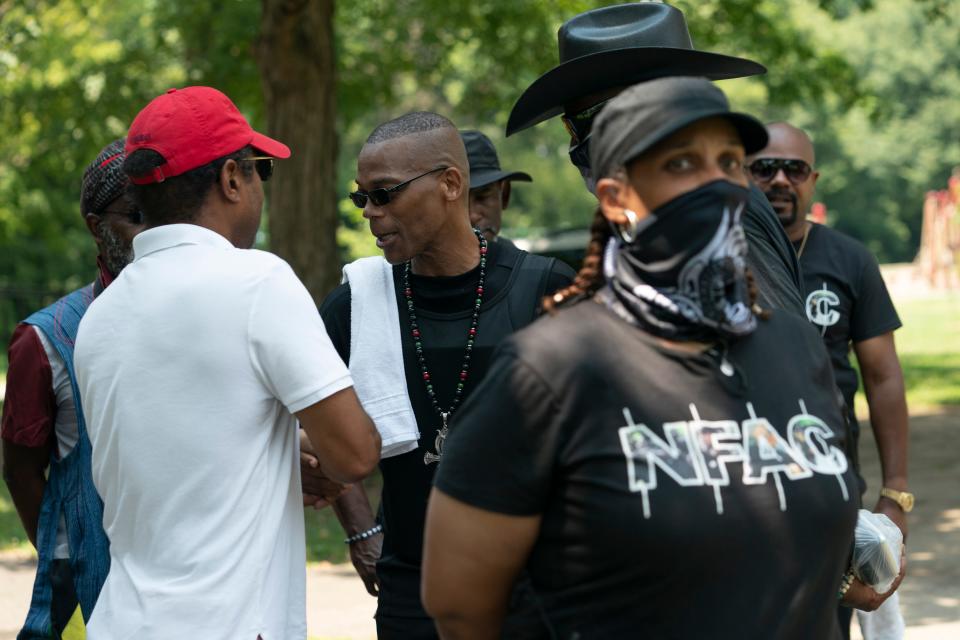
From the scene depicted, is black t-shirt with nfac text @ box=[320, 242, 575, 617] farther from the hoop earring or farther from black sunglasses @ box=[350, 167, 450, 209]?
the hoop earring

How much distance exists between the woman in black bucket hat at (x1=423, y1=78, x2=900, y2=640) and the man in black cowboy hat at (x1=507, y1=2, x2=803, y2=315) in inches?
29.4

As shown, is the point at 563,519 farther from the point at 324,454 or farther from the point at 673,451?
the point at 324,454

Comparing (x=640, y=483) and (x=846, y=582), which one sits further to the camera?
(x=846, y=582)

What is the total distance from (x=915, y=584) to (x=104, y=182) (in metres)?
5.81

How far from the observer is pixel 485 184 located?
5.79m

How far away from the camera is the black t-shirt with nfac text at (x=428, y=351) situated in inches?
139

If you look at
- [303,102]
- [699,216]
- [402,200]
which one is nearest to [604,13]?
A: [402,200]

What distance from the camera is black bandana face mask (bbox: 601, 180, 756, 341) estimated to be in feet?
7.54

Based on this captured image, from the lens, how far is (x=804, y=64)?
1634 centimetres

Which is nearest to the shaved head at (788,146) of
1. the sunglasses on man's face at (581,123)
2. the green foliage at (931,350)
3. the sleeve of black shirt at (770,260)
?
the sunglasses on man's face at (581,123)

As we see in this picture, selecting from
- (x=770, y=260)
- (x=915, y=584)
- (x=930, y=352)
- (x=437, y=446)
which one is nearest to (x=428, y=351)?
(x=437, y=446)

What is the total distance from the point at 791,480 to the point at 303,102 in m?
9.09

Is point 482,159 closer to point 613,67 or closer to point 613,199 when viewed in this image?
point 613,67

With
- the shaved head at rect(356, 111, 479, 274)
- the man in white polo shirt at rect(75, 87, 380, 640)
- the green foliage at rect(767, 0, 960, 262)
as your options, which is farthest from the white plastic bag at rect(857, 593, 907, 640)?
the green foliage at rect(767, 0, 960, 262)
